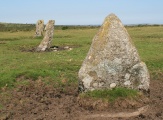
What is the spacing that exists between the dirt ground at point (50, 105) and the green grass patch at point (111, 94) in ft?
1.43

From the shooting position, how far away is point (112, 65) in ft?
41.9

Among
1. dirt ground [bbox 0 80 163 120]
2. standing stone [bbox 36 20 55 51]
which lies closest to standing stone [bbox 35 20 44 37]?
standing stone [bbox 36 20 55 51]

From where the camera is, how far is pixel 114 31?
1290 cm

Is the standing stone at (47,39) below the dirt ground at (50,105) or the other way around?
the other way around

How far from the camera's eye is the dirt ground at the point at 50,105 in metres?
11.3

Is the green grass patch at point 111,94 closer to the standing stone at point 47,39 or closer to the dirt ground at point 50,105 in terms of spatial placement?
the dirt ground at point 50,105

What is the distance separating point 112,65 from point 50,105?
3020 millimetres

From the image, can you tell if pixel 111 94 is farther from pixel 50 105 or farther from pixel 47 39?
pixel 47 39

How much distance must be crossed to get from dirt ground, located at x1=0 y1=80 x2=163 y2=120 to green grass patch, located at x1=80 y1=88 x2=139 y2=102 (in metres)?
0.44

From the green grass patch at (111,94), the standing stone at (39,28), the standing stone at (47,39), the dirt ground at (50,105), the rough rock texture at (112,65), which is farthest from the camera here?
the standing stone at (39,28)

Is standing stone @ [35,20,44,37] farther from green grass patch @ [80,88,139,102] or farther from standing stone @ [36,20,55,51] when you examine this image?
green grass patch @ [80,88,139,102]

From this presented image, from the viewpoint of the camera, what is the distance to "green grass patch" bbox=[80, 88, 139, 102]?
1234cm

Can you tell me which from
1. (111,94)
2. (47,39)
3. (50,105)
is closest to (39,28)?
Answer: (47,39)

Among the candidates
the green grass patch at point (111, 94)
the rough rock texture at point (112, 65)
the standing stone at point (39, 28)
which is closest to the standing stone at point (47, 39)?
the standing stone at point (39, 28)
